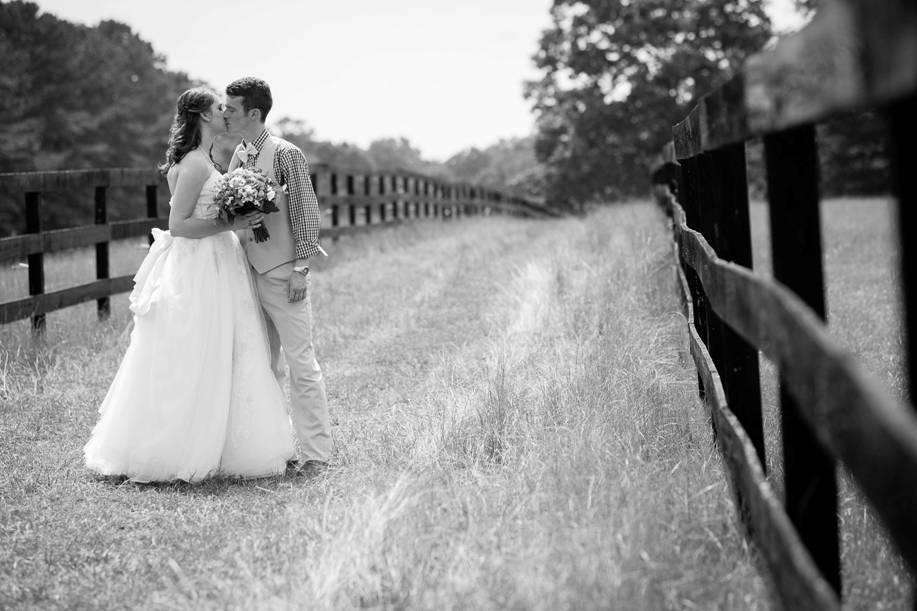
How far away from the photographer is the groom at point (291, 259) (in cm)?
532

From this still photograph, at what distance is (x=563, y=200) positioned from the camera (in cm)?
4197

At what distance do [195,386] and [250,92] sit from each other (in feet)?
5.12

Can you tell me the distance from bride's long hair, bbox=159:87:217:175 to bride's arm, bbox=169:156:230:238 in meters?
0.10

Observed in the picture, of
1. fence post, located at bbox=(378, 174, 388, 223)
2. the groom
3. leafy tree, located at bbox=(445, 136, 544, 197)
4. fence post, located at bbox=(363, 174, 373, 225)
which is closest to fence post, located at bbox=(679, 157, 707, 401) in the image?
the groom

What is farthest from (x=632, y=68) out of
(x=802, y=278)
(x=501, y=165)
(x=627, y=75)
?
(x=501, y=165)

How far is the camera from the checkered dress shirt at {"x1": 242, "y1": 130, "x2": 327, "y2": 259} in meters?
5.33

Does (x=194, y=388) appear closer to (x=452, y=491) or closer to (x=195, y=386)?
(x=195, y=386)

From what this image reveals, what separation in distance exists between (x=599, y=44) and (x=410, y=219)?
1879 cm

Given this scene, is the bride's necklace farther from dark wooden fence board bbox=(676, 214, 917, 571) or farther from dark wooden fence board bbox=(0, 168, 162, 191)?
dark wooden fence board bbox=(676, 214, 917, 571)

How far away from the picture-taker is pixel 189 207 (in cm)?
535

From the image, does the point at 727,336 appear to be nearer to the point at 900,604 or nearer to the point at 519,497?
the point at 519,497

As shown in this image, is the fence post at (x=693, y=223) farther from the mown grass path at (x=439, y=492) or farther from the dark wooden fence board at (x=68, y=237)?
the dark wooden fence board at (x=68, y=237)

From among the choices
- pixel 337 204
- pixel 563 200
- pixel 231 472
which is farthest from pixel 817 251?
pixel 563 200

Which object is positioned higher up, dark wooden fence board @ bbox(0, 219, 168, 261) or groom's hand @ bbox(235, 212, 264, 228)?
dark wooden fence board @ bbox(0, 219, 168, 261)
